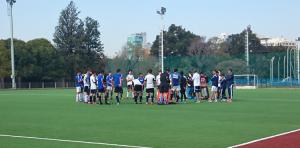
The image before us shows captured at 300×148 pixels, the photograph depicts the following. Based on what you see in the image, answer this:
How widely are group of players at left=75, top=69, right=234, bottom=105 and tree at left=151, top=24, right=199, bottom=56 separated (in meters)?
79.5

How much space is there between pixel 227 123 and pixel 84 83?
13.7m

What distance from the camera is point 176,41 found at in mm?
111375

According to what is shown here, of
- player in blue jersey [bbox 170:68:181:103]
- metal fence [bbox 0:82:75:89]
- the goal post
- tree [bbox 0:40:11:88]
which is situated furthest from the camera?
tree [bbox 0:40:11:88]

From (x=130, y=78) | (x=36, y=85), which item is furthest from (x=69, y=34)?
(x=130, y=78)

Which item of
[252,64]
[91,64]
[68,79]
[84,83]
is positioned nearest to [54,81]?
[68,79]

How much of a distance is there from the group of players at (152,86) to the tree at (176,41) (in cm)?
7946

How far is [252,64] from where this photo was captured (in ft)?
252

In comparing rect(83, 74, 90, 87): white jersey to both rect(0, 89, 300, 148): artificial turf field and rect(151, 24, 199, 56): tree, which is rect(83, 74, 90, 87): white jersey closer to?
rect(0, 89, 300, 148): artificial turf field

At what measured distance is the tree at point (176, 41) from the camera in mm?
108875

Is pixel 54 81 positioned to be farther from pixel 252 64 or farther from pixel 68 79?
pixel 252 64

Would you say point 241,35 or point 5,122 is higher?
point 241,35

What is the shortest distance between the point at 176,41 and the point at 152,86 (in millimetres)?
87337

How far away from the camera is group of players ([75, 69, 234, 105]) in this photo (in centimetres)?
2469

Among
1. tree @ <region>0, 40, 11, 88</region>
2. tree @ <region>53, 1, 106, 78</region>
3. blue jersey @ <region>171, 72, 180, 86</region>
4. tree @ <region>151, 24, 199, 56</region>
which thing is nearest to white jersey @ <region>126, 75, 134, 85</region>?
blue jersey @ <region>171, 72, 180, 86</region>
